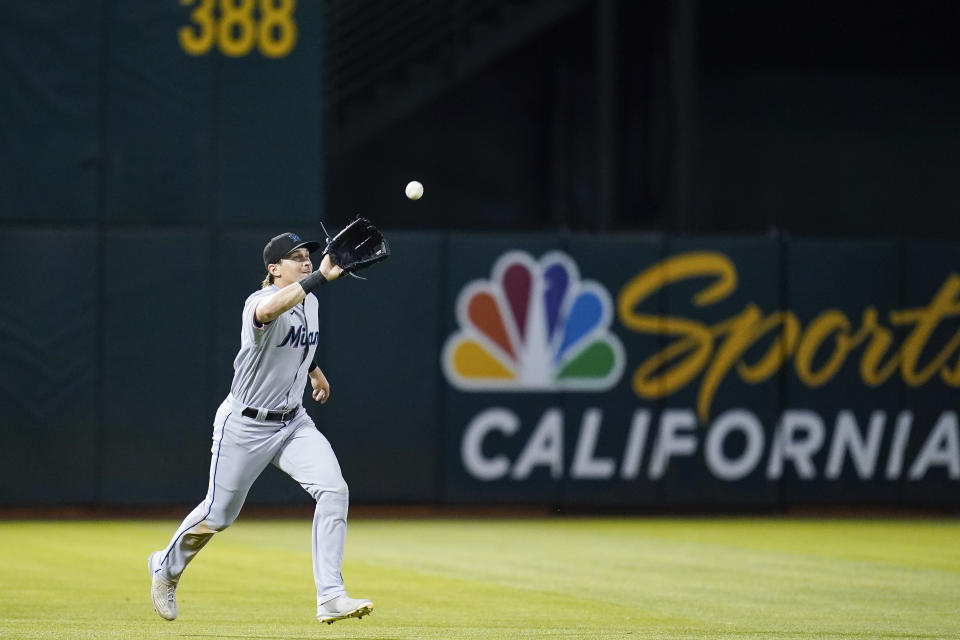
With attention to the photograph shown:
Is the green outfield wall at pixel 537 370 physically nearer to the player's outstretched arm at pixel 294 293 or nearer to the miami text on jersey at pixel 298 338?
the miami text on jersey at pixel 298 338

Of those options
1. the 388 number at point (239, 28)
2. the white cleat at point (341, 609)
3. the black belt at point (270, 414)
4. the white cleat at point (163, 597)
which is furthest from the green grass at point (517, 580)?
the 388 number at point (239, 28)

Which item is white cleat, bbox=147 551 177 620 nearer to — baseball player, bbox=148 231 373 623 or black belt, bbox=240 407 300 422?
baseball player, bbox=148 231 373 623

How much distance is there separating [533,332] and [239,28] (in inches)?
165

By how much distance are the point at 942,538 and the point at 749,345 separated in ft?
9.52

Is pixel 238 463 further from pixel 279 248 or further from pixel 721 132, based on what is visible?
pixel 721 132

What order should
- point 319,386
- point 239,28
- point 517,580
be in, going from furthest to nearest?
Result: point 239,28
point 517,580
point 319,386

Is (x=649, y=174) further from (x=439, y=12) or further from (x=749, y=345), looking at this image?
(x=749, y=345)

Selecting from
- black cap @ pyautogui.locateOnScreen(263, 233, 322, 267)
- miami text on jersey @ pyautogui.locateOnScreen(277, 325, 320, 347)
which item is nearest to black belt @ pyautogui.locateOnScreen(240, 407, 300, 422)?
miami text on jersey @ pyautogui.locateOnScreen(277, 325, 320, 347)

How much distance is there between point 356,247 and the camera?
751cm

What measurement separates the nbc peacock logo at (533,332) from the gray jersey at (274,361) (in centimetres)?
712

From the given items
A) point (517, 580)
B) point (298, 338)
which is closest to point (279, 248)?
point (298, 338)

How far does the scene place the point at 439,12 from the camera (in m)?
19.4

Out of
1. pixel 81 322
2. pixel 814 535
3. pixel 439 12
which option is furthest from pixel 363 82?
pixel 814 535

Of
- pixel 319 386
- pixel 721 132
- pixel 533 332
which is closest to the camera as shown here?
pixel 319 386
